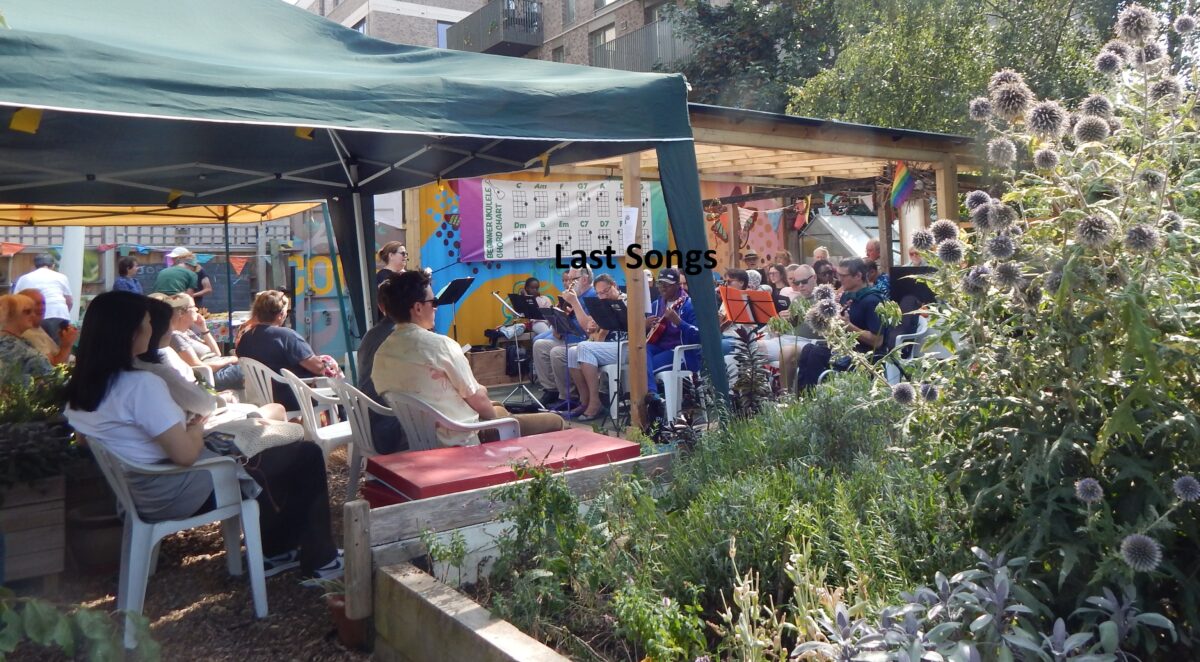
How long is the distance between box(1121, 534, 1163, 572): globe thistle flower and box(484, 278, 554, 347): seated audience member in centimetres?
867

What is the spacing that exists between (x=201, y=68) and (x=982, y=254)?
2868 mm

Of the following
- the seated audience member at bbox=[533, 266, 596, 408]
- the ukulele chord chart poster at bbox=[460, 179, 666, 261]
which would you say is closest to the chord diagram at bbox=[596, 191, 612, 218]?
the ukulele chord chart poster at bbox=[460, 179, 666, 261]

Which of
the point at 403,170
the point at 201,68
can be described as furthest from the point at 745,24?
the point at 201,68

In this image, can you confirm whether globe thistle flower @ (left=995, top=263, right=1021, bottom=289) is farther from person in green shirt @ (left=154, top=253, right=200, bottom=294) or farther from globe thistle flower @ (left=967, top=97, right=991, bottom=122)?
person in green shirt @ (left=154, top=253, right=200, bottom=294)

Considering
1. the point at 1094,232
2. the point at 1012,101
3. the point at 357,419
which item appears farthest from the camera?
the point at 357,419

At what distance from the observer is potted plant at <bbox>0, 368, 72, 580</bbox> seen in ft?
13.2

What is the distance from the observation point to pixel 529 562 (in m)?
3.27

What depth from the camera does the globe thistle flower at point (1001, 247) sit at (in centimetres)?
234

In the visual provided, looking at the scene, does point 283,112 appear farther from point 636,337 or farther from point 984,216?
point 636,337

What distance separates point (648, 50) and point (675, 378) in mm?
20152

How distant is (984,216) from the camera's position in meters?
2.44

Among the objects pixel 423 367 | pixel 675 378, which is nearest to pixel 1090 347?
pixel 423 367

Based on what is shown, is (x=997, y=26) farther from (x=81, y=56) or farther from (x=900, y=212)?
(x=81, y=56)

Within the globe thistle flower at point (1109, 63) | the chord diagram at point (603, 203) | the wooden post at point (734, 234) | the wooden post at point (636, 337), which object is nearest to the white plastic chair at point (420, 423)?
the wooden post at point (636, 337)
